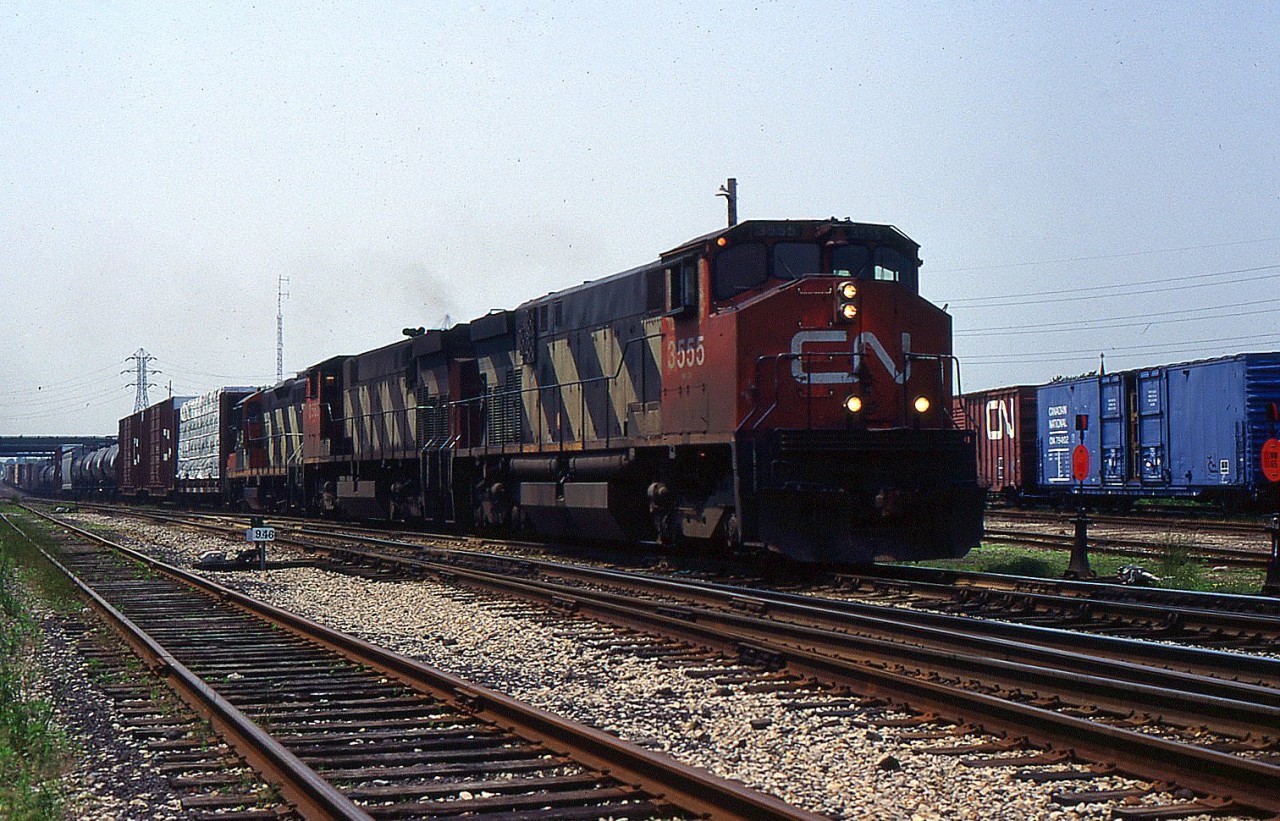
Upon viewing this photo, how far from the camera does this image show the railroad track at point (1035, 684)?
476 centimetres

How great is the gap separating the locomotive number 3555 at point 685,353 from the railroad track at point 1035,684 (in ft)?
10.2

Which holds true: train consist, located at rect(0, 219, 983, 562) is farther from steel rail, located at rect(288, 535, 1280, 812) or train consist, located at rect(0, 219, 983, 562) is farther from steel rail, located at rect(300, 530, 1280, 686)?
steel rail, located at rect(288, 535, 1280, 812)

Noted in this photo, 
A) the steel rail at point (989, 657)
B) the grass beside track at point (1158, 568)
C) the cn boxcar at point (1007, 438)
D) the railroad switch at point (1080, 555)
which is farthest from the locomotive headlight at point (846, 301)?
the cn boxcar at point (1007, 438)

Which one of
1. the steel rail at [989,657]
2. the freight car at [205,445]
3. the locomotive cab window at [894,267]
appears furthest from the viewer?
the freight car at [205,445]

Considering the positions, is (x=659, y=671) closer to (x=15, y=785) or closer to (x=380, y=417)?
(x=15, y=785)

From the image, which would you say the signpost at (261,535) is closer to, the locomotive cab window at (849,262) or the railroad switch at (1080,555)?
the locomotive cab window at (849,262)

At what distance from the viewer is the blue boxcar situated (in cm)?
2197

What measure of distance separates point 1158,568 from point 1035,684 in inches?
316

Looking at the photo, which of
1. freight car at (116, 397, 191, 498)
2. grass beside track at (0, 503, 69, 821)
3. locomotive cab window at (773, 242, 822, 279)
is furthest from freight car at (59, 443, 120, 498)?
locomotive cab window at (773, 242, 822, 279)

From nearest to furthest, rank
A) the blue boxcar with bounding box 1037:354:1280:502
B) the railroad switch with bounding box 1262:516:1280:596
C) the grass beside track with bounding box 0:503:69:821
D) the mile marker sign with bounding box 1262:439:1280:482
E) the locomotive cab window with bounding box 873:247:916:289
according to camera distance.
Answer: the grass beside track with bounding box 0:503:69:821, the railroad switch with bounding box 1262:516:1280:596, the mile marker sign with bounding box 1262:439:1280:482, the locomotive cab window with bounding box 873:247:916:289, the blue boxcar with bounding box 1037:354:1280:502

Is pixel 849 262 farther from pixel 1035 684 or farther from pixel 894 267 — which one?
pixel 1035 684

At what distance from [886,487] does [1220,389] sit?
14.4m

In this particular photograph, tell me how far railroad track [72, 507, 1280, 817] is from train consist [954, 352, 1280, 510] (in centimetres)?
1197

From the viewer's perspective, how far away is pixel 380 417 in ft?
76.1
